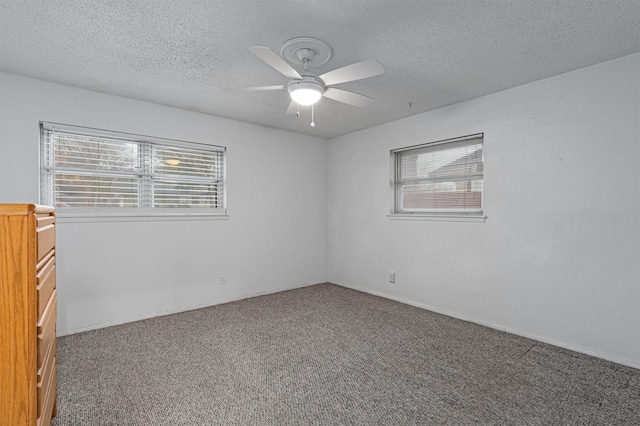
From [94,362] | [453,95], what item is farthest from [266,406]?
[453,95]

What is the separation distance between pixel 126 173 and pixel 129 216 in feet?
1.53

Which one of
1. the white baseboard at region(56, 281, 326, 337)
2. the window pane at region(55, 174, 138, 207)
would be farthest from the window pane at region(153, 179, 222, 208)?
the white baseboard at region(56, 281, 326, 337)

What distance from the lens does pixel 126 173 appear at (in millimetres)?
3416

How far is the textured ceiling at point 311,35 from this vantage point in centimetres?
188

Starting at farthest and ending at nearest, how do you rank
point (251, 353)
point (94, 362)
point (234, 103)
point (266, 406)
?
point (234, 103), point (251, 353), point (94, 362), point (266, 406)

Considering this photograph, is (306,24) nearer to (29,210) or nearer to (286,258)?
(29,210)

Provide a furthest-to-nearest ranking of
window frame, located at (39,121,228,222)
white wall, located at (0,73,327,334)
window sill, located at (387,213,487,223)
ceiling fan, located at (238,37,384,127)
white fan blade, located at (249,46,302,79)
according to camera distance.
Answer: window sill, located at (387,213,487,223)
window frame, located at (39,121,228,222)
white wall, located at (0,73,327,334)
ceiling fan, located at (238,37,384,127)
white fan blade, located at (249,46,302,79)

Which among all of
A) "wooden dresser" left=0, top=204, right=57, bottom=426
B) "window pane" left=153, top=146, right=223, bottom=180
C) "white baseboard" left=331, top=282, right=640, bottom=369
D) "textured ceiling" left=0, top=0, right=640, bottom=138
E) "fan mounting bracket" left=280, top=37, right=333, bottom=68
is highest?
"textured ceiling" left=0, top=0, right=640, bottom=138

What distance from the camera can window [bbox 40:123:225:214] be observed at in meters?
3.05

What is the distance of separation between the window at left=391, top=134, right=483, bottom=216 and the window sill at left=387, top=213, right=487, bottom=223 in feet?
0.25

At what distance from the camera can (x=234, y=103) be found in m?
3.49

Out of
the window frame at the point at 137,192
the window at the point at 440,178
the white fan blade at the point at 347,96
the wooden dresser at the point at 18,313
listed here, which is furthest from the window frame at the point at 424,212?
the wooden dresser at the point at 18,313

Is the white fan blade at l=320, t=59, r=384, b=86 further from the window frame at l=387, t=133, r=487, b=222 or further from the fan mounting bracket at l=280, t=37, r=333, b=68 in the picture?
the window frame at l=387, t=133, r=487, b=222

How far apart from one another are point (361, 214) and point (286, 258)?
1285 mm
